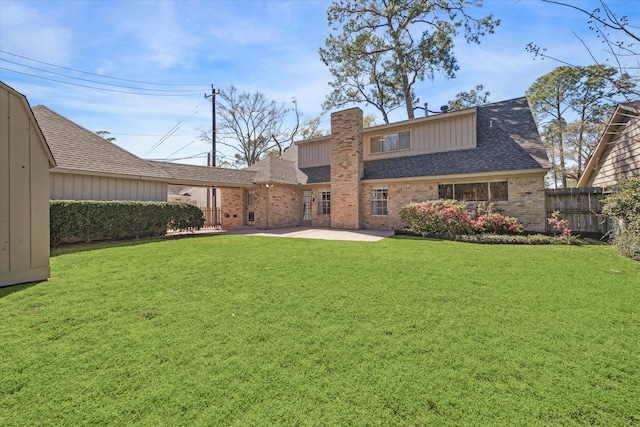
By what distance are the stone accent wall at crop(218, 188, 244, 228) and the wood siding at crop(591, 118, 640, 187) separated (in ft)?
54.9

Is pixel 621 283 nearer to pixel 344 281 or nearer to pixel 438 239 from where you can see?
pixel 344 281

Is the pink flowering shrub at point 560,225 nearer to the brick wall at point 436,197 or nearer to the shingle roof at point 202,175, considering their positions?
the brick wall at point 436,197

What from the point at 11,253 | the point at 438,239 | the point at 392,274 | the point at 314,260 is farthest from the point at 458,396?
the point at 438,239

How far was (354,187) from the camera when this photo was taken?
567 inches

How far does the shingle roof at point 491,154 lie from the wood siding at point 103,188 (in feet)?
33.5

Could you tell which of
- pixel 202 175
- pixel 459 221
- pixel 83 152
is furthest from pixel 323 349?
pixel 202 175

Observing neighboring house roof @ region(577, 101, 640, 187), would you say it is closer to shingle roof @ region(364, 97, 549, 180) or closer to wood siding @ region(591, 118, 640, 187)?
wood siding @ region(591, 118, 640, 187)

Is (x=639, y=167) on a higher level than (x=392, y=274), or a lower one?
higher

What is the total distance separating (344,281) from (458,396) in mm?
2914

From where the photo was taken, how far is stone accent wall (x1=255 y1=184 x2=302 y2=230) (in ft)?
50.5

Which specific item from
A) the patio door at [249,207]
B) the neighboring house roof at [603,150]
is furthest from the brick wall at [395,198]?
the patio door at [249,207]

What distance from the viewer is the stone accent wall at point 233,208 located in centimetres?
1761

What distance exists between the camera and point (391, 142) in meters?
15.5

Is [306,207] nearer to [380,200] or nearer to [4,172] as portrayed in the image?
[380,200]
